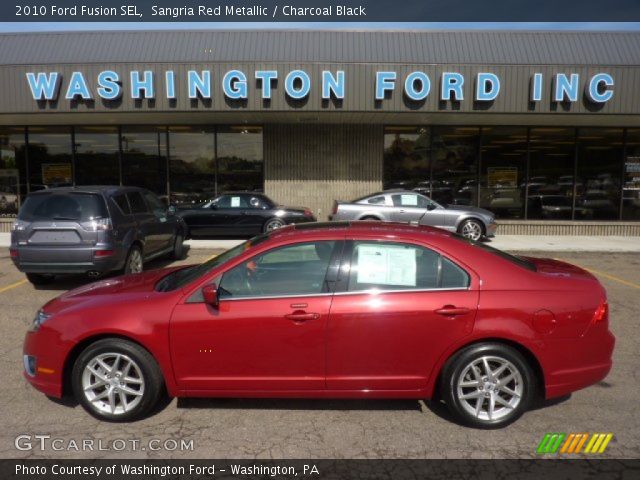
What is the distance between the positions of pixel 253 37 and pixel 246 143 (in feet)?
10.7

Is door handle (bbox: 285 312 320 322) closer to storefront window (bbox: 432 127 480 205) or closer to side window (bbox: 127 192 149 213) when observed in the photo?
side window (bbox: 127 192 149 213)

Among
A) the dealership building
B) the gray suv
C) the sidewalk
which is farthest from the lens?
the dealership building

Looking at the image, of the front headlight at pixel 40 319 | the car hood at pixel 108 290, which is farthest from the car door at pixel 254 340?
the front headlight at pixel 40 319

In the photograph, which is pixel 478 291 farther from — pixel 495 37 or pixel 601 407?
pixel 495 37

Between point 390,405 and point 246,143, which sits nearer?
point 390,405

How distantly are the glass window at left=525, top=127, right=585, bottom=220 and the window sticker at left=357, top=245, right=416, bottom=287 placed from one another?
1408 cm

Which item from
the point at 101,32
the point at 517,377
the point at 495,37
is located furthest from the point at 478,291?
the point at 101,32

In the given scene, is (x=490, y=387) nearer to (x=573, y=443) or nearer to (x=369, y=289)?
(x=573, y=443)

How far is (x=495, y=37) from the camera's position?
15.4 m

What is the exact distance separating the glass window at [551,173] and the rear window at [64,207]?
43.8ft

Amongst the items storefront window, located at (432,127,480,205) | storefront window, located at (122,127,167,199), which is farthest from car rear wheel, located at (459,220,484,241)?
storefront window, located at (122,127,167,199)

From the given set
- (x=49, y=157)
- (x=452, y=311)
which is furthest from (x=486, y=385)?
(x=49, y=157)

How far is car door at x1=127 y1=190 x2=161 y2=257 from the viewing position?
8.62 m

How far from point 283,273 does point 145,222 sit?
19.0 feet
